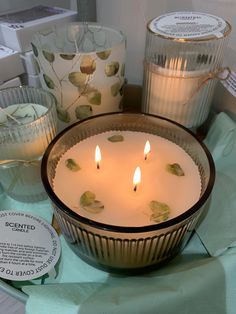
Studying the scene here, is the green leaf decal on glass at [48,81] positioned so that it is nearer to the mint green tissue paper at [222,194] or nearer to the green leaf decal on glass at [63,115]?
the green leaf decal on glass at [63,115]

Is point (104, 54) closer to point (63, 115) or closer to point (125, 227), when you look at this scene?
point (63, 115)

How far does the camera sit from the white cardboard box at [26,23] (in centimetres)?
45

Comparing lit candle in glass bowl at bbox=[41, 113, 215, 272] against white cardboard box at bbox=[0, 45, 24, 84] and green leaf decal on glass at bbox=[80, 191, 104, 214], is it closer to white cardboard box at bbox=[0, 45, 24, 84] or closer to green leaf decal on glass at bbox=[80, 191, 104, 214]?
green leaf decal on glass at bbox=[80, 191, 104, 214]

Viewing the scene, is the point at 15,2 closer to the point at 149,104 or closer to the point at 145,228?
the point at 149,104

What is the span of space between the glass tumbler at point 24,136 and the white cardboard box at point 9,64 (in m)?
0.04

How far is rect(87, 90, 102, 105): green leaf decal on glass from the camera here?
1.30 feet

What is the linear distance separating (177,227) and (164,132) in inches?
5.7

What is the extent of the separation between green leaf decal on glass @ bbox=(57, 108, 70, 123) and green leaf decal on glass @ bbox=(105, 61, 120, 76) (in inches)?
2.9

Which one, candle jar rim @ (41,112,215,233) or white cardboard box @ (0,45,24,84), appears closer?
candle jar rim @ (41,112,215,233)

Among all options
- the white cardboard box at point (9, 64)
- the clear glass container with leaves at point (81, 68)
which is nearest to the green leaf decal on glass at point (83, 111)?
the clear glass container with leaves at point (81, 68)

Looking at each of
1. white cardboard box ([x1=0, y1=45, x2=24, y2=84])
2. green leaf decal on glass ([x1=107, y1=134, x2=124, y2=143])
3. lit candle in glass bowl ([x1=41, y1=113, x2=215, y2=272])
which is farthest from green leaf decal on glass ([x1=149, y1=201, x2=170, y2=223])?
white cardboard box ([x1=0, y1=45, x2=24, y2=84])

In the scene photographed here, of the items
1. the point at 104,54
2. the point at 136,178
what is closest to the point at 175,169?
the point at 136,178

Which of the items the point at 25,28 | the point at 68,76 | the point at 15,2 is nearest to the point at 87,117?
the point at 68,76

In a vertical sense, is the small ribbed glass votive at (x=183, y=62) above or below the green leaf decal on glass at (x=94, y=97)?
above
